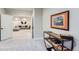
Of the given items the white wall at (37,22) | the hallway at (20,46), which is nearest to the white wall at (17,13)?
the white wall at (37,22)

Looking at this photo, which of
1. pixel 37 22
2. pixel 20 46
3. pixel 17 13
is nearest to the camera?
pixel 20 46

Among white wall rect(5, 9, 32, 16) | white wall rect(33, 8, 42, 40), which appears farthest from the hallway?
white wall rect(5, 9, 32, 16)

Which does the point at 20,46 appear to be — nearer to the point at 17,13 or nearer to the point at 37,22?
the point at 37,22

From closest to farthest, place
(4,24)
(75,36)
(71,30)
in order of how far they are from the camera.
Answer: (75,36) → (71,30) → (4,24)

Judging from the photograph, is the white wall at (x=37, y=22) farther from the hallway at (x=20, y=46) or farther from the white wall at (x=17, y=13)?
the white wall at (x=17, y=13)

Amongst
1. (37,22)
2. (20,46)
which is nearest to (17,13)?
(37,22)

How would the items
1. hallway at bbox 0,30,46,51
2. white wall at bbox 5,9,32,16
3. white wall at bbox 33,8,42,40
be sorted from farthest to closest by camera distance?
white wall at bbox 5,9,32,16
white wall at bbox 33,8,42,40
hallway at bbox 0,30,46,51

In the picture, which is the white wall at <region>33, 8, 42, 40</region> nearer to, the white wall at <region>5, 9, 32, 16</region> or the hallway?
the hallway

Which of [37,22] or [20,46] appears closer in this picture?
[20,46]

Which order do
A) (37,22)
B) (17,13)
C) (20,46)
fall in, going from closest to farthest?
(20,46) < (37,22) < (17,13)
